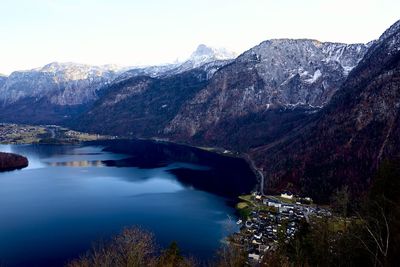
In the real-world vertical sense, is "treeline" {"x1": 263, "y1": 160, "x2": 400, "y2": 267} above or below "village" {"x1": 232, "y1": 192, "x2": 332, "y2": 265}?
above

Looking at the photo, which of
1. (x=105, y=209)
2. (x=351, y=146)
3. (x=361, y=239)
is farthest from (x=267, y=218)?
(x=351, y=146)

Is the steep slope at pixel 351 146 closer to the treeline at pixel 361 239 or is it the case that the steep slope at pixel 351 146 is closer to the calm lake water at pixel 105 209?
the calm lake water at pixel 105 209

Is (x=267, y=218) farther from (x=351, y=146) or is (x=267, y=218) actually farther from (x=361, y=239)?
(x=351, y=146)

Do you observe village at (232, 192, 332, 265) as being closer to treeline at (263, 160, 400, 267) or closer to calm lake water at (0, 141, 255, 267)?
calm lake water at (0, 141, 255, 267)

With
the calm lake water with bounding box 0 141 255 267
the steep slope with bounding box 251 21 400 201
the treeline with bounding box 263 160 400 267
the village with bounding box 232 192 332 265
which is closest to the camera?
the treeline with bounding box 263 160 400 267

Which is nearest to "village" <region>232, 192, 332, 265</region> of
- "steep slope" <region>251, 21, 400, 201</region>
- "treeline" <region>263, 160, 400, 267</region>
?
"treeline" <region>263, 160, 400, 267</region>

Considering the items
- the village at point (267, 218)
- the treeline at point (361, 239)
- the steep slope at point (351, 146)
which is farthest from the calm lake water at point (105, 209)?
the treeline at point (361, 239)

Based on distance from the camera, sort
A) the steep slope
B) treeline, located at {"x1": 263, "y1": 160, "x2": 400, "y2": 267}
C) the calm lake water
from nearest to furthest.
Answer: treeline, located at {"x1": 263, "y1": 160, "x2": 400, "y2": 267} → the calm lake water → the steep slope
